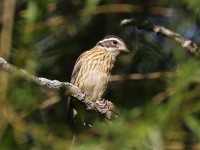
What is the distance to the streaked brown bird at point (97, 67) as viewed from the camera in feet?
19.6

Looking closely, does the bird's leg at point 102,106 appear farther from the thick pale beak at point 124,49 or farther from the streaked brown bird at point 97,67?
the thick pale beak at point 124,49

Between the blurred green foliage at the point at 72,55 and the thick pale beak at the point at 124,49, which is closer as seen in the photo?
the blurred green foliage at the point at 72,55

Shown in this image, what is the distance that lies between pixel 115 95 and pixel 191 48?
7.05 ft

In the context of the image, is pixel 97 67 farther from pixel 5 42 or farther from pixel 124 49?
pixel 5 42

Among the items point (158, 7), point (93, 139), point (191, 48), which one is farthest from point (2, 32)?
point (93, 139)

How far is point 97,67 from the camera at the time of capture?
6.09m

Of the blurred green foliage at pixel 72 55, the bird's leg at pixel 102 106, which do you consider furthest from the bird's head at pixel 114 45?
the bird's leg at pixel 102 106

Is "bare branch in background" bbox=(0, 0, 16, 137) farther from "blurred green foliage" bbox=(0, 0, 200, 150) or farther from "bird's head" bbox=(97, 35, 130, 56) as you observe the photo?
"bird's head" bbox=(97, 35, 130, 56)

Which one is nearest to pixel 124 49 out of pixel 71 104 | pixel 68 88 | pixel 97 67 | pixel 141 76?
pixel 97 67

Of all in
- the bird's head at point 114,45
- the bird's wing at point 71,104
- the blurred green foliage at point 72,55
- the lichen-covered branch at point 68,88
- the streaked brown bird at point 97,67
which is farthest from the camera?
the bird's head at point 114,45

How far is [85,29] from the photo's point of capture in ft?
23.5

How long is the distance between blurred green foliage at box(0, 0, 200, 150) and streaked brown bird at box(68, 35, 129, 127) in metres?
0.22

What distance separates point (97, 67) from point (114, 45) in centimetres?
22

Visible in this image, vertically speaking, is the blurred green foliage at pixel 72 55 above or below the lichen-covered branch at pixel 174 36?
below
